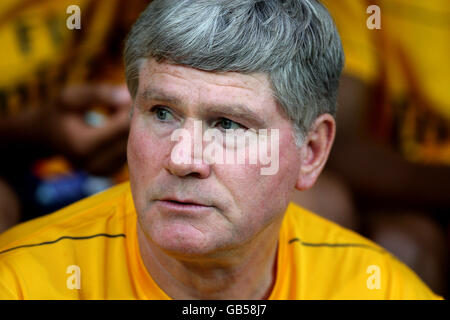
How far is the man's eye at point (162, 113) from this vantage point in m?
1.84

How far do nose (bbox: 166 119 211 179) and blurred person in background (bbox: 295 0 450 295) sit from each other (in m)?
1.89

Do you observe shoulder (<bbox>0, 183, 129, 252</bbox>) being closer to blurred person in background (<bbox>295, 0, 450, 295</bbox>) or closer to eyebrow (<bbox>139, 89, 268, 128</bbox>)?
eyebrow (<bbox>139, 89, 268, 128</bbox>)

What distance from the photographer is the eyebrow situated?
5.82 ft

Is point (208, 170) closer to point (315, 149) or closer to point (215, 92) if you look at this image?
point (215, 92)

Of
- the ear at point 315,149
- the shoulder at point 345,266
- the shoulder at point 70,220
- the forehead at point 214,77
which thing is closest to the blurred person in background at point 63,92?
the shoulder at point 70,220

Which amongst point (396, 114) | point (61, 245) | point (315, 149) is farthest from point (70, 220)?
point (396, 114)

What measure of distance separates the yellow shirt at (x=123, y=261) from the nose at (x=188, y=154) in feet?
1.35

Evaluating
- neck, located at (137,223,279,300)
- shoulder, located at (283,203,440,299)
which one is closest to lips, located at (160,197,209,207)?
neck, located at (137,223,279,300)

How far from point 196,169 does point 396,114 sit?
258 centimetres

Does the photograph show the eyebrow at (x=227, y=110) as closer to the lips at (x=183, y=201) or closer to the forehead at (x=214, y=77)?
the forehead at (x=214, y=77)

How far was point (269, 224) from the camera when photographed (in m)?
1.97

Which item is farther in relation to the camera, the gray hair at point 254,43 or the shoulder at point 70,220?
the shoulder at point 70,220
